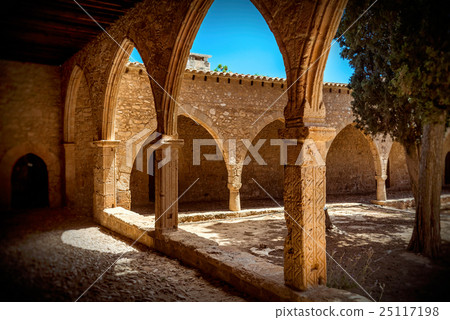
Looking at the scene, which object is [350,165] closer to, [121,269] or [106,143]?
[106,143]

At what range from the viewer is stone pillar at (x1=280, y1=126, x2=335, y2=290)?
2650mm

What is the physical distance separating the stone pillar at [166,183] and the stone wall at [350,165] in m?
10.5

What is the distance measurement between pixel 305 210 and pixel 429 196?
3244 mm

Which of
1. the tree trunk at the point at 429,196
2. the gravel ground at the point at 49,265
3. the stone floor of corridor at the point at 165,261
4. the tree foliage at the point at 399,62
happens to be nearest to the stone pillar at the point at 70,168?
the stone floor of corridor at the point at 165,261

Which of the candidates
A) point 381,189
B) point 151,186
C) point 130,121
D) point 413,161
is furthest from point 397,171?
point 130,121

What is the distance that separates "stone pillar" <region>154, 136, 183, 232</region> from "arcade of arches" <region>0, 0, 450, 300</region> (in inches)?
0.8

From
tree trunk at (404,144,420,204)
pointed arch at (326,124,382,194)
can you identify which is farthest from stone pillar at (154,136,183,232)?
pointed arch at (326,124,382,194)

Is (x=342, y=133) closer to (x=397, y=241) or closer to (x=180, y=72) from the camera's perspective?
(x=397, y=241)

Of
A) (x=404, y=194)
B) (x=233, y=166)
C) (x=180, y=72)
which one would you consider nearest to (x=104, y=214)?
(x=180, y=72)

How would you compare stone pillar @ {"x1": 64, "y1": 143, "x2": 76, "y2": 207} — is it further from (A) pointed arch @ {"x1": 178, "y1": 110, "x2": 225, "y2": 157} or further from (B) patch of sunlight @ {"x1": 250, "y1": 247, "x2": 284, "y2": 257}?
(B) patch of sunlight @ {"x1": 250, "y1": 247, "x2": 284, "y2": 257}

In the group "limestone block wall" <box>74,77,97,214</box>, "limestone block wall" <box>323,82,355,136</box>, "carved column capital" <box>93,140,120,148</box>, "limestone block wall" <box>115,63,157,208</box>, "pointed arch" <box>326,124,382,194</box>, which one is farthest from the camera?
"pointed arch" <box>326,124,382,194</box>

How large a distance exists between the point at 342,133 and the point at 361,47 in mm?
8550

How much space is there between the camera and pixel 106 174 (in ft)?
21.9

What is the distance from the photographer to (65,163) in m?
7.80
